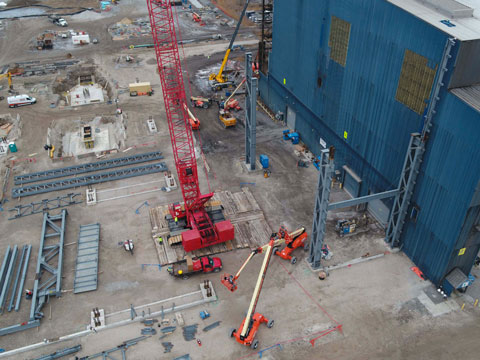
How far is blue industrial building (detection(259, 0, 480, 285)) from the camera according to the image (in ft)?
98.6

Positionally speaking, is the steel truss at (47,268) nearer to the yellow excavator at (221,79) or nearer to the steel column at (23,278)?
the steel column at (23,278)

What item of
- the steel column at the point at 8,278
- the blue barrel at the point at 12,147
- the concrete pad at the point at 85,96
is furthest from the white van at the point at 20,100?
the steel column at the point at 8,278

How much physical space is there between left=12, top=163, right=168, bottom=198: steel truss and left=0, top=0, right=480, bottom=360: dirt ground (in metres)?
0.86

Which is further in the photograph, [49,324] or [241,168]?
[241,168]

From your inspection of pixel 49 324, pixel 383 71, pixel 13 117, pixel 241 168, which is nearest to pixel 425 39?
pixel 383 71

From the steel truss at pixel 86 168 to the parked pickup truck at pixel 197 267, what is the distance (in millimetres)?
19258

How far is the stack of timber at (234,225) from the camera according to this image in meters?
39.2

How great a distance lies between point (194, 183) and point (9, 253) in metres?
18.9

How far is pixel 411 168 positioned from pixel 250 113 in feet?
64.4

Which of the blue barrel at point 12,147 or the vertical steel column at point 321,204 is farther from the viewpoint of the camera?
the blue barrel at point 12,147

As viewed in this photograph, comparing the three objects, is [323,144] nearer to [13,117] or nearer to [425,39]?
[425,39]

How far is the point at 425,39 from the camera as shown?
31438 millimetres

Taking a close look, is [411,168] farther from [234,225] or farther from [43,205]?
[43,205]

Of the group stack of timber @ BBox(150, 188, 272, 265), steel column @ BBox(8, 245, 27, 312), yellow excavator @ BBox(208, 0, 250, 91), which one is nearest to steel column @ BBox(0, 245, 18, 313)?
steel column @ BBox(8, 245, 27, 312)
